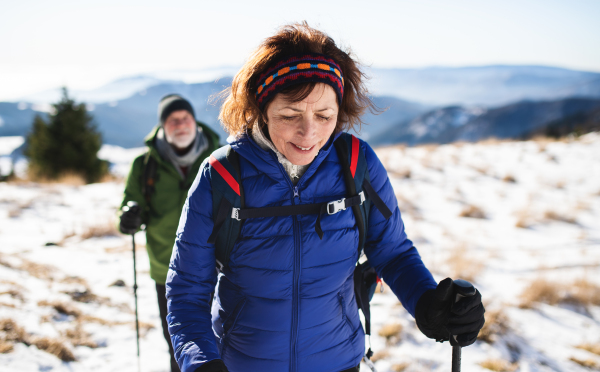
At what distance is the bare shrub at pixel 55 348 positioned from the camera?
262 centimetres

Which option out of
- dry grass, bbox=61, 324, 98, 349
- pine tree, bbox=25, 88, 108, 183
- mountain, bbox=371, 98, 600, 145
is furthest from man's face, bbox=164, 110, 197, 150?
mountain, bbox=371, 98, 600, 145

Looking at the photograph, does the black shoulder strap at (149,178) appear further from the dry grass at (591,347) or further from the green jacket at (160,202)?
the dry grass at (591,347)

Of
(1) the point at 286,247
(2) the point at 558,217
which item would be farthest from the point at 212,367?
(2) the point at 558,217

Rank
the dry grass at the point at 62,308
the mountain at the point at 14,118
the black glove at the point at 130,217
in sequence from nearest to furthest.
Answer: the black glove at the point at 130,217 < the dry grass at the point at 62,308 < the mountain at the point at 14,118

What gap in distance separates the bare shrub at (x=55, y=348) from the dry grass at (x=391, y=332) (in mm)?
2631

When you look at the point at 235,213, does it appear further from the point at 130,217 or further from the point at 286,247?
the point at 130,217

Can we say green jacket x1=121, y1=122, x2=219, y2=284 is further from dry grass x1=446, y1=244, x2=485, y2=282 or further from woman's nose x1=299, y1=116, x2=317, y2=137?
dry grass x1=446, y1=244, x2=485, y2=282

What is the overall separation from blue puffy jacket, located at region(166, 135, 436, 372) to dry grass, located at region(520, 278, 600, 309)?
3.33 meters

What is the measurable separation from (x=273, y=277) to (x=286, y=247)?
12cm

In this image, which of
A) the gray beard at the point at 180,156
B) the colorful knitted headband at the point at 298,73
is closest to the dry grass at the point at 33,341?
the gray beard at the point at 180,156

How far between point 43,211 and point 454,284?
8631mm

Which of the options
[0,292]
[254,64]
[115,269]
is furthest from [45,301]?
[254,64]

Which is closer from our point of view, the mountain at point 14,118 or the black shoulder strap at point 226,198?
the black shoulder strap at point 226,198

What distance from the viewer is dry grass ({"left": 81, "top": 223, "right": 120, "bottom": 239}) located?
5.78 metres
